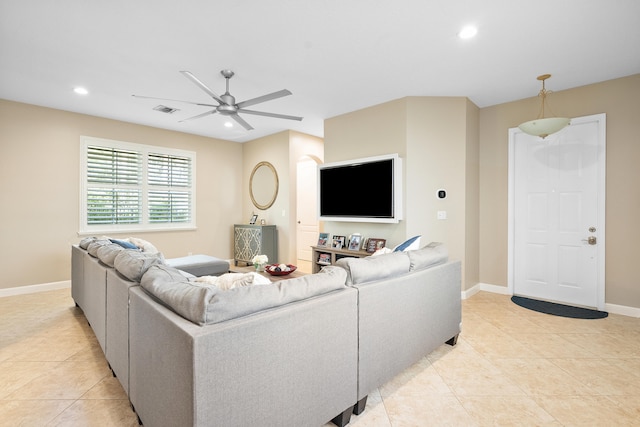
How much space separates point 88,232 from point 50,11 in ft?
11.3

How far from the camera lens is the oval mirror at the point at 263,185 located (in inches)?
241

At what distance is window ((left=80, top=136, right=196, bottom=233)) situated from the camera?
4.89m

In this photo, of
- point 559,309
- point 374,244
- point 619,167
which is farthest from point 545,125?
point 374,244

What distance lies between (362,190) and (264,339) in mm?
3329

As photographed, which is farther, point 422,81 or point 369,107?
point 369,107

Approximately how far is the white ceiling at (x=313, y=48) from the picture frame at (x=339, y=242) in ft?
6.40

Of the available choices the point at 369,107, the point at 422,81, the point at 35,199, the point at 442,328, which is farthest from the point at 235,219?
the point at 442,328

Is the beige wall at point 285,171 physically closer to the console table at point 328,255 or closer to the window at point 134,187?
the console table at point 328,255

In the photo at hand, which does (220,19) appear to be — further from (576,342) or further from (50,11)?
(576,342)

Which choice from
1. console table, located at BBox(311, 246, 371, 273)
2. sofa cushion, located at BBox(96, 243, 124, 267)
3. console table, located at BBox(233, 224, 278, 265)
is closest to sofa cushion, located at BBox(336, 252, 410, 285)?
sofa cushion, located at BBox(96, 243, 124, 267)

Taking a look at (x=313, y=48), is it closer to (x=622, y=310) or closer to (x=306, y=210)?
(x=306, y=210)

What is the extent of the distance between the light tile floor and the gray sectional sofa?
7.1 inches

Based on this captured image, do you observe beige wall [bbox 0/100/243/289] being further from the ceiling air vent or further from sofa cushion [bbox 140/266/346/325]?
sofa cushion [bbox 140/266/346/325]

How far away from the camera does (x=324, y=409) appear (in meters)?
1.56
